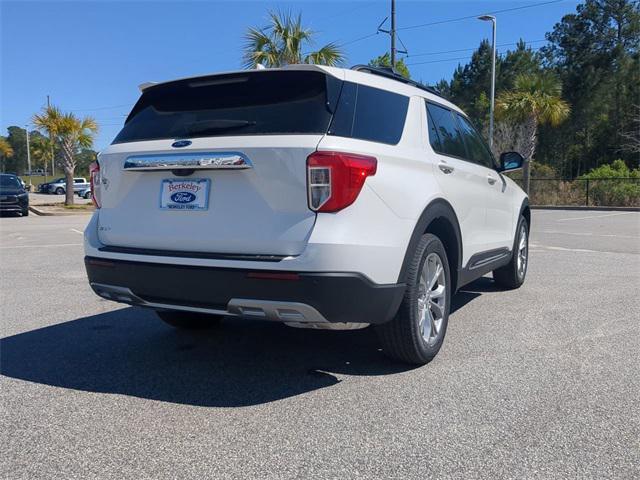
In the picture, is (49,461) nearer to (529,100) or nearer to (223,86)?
(223,86)

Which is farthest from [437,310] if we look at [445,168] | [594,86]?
[594,86]

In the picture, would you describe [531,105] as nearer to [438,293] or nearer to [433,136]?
[433,136]

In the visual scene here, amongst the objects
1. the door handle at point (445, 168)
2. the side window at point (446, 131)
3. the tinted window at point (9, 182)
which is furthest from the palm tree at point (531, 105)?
the door handle at point (445, 168)

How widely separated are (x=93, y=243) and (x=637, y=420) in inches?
133

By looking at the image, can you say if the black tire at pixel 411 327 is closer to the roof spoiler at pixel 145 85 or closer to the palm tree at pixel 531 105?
the roof spoiler at pixel 145 85

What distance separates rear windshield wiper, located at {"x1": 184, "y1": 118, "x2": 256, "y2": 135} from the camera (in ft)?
11.2

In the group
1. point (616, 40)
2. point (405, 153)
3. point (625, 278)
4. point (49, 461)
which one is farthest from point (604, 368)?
point (616, 40)

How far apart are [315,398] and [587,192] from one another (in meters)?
27.1

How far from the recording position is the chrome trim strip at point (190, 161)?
3.27m

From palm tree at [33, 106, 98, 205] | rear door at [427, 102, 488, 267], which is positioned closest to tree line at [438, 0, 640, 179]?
palm tree at [33, 106, 98, 205]

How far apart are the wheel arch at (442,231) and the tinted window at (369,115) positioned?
0.54 m

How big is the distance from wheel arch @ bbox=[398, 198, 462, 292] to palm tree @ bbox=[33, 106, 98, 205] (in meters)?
26.5

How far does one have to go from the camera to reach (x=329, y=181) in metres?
3.11

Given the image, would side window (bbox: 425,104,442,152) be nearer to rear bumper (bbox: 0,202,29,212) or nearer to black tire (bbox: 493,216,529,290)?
black tire (bbox: 493,216,529,290)
